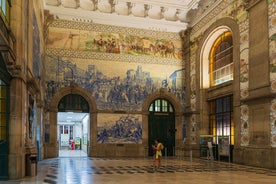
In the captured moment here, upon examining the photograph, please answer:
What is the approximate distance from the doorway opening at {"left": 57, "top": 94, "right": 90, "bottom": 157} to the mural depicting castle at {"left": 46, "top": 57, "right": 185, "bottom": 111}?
0.97 meters

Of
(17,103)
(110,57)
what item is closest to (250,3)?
(110,57)

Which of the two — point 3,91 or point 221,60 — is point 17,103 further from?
point 221,60

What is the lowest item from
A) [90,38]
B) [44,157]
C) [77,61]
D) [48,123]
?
[44,157]

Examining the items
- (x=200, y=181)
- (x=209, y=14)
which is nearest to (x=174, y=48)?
(x=209, y=14)

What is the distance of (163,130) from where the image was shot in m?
22.5

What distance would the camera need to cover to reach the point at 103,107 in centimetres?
2116

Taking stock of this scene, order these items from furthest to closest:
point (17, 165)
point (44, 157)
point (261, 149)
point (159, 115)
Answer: point (159, 115) < point (44, 157) < point (261, 149) < point (17, 165)

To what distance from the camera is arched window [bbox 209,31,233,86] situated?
1873 cm

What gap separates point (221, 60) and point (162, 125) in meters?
6.04

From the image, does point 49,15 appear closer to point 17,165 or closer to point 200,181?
point 17,165

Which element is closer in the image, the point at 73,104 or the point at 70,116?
the point at 73,104

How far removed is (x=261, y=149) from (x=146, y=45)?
11089 millimetres

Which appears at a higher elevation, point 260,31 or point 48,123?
point 260,31

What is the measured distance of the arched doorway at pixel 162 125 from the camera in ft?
73.0
